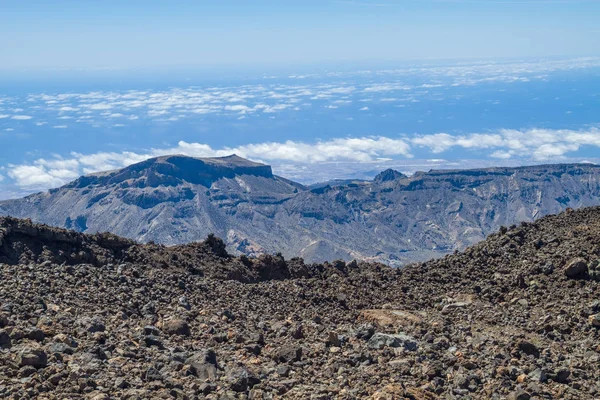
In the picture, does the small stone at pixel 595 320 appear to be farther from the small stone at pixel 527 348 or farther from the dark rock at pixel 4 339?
the dark rock at pixel 4 339

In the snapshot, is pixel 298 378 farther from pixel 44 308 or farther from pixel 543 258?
pixel 543 258

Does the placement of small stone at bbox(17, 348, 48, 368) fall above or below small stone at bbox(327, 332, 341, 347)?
above

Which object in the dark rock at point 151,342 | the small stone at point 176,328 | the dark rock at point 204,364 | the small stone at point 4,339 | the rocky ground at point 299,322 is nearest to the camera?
the rocky ground at point 299,322

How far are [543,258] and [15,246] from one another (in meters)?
13.1

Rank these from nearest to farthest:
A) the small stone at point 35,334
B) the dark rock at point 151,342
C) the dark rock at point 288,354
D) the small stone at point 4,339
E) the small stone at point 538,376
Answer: the small stone at point 4,339, the small stone at point 538,376, the small stone at point 35,334, the dark rock at point 288,354, the dark rock at point 151,342

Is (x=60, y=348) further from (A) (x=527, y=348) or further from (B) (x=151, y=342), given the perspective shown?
(A) (x=527, y=348)

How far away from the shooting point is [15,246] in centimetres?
1655

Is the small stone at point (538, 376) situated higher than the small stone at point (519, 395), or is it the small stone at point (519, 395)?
the small stone at point (519, 395)

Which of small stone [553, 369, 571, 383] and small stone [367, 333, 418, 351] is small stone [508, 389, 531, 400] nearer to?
small stone [553, 369, 571, 383]

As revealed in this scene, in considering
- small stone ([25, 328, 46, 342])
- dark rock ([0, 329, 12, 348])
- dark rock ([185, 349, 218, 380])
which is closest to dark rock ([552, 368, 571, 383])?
dark rock ([185, 349, 218, 380])

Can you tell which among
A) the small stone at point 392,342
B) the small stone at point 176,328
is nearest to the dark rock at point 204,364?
the small stone at point 176,328

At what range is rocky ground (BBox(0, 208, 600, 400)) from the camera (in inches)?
370

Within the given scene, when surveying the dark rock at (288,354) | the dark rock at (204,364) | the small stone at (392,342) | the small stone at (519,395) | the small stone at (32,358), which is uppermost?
the small stone at (32,358)

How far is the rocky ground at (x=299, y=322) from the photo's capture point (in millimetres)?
9406
